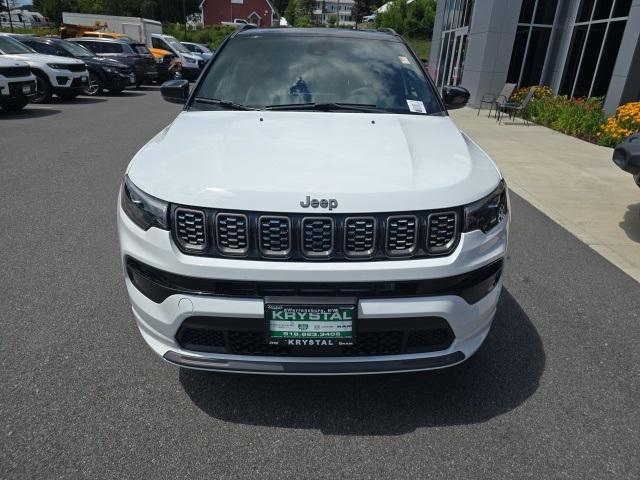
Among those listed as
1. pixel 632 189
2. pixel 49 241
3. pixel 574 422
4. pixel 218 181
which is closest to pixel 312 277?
pixel 218 181

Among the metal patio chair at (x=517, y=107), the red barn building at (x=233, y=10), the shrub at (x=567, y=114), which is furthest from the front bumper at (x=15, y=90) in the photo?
the red barn building at (x=233, y=10)

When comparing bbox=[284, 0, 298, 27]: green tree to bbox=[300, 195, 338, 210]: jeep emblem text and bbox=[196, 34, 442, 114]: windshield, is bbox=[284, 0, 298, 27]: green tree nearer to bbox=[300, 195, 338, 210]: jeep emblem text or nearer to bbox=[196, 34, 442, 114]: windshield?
bbox=[196, 34, 442, 114]: windshield

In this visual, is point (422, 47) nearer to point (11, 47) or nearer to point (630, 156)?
point (11, 47)

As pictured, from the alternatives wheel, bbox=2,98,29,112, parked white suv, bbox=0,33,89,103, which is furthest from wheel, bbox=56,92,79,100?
wheel, bbox=2,98,29,112

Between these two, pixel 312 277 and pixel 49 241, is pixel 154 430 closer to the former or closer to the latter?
pixel 312 277

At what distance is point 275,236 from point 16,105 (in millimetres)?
13365

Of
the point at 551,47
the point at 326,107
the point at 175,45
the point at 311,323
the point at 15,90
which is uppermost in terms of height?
the point at 326,107

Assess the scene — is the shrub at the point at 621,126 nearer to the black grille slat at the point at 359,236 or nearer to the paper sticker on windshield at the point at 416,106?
the paper sticker on windshield at the point at 416,106

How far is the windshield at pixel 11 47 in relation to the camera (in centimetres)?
1293

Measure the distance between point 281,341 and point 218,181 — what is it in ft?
2.41

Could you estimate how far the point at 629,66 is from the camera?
36.3 ft

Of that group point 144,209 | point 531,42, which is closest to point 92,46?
point 531,42

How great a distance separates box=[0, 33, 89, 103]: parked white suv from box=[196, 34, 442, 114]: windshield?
11.4 metres

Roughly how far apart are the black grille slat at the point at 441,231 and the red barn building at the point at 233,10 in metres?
80.3
